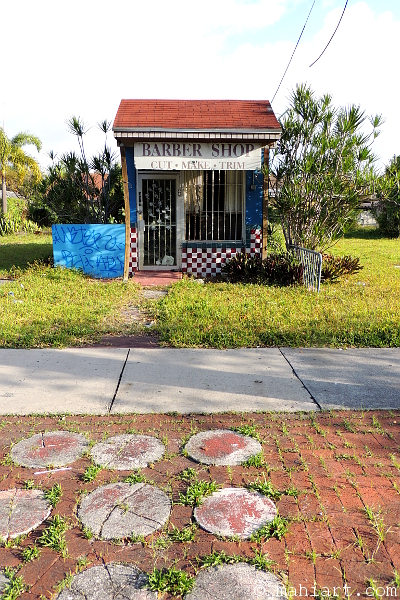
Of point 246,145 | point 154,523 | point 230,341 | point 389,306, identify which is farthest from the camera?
point 246,145

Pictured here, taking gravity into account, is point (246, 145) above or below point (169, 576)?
above

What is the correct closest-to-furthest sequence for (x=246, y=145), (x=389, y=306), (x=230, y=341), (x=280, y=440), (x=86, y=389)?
(x=280, y=440) < (x=86, y=389) < (x=230, y=341) < (x=389, y=306) < (x=246, y=145)

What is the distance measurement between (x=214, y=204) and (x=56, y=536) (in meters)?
9.61

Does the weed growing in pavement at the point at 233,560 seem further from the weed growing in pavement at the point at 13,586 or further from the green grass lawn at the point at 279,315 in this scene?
the green grass lawn at the point at 279,315

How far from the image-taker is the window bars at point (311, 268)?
920 centimetres

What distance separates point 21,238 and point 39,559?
20.4m

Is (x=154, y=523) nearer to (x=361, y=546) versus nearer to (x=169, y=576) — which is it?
(x=169, y=576)

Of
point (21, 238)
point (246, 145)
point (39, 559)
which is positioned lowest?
point (39, 559)

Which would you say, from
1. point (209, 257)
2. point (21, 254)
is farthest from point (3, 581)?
point (21, 254)

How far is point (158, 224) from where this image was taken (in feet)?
37.9

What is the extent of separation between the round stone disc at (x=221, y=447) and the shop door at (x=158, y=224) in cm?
812

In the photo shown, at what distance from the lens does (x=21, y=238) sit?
21.3m

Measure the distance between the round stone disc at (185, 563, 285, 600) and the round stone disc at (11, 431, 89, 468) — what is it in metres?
1.45

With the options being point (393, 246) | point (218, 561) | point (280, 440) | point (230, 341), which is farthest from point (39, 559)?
point (393, 246)
